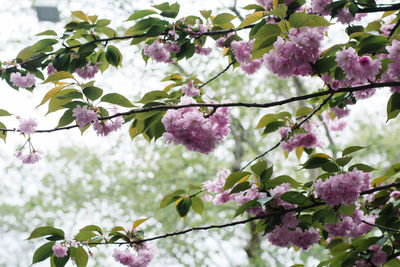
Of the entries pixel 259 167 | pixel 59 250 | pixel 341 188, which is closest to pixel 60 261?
pixel 59 250

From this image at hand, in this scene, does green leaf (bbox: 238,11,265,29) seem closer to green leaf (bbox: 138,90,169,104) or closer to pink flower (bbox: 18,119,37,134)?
green leaf (bbox: 138,90,169,104)

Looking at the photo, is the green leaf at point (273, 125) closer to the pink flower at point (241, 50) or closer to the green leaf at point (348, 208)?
the pink flower at point (241, 50)

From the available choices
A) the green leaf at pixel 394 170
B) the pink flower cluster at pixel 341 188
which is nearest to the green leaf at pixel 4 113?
the pink flower cluster at pixel 341 188

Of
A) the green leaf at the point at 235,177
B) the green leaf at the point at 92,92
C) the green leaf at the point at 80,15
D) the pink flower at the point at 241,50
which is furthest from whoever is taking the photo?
the pink flower at the point at 241,50

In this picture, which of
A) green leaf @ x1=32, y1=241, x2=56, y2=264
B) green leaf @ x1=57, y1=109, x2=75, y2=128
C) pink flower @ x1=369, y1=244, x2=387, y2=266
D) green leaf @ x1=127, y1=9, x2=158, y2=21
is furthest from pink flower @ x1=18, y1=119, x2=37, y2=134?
pink flower @ x1=369, y1=244, x2=387, y2=266

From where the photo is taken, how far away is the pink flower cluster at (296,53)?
41.3 inches

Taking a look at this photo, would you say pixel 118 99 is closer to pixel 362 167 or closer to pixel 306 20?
pixel 306 20

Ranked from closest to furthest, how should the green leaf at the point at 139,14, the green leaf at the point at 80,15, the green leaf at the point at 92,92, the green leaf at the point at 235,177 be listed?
the green leaf at the point at 92,92
the green leaf at the point at 235,177
the green leaf at the point at 139,14
the green leaf at the point at 80,15

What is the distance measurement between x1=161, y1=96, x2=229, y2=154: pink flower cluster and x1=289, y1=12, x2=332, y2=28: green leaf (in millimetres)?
412

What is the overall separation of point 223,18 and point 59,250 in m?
1.17

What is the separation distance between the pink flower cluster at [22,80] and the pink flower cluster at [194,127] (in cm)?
92

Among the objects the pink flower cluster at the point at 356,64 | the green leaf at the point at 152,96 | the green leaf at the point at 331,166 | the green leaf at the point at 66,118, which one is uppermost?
the pink flower cluster at the point at 356,64

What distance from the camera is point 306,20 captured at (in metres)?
1.08

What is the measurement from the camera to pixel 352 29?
1425 mm
